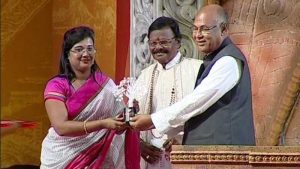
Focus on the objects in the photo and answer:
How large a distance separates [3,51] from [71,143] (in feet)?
6.18

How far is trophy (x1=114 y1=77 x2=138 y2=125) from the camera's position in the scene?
3.91 metres

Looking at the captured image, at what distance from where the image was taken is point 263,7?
14.6 feet

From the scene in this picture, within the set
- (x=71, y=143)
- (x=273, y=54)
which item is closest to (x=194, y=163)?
(x=71, y=143)

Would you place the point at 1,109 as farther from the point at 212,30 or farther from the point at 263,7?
the point at 212,30

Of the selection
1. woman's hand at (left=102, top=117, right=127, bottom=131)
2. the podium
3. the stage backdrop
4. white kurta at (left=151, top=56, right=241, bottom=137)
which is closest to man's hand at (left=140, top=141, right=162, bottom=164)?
woman's hand at (left=102, top=117, right=127, bottom=131)

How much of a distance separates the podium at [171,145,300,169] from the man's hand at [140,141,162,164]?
0.75m

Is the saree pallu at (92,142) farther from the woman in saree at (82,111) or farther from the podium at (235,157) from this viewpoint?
the podium at (235,157)

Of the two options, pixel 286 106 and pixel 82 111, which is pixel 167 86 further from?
pixel 286 106

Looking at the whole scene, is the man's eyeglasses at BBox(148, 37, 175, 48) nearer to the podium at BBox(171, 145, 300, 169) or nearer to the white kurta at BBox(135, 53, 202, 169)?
the white kurta at BBox(135, 53, 202, 169)

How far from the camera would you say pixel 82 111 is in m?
4.09

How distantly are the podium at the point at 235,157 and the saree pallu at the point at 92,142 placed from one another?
27.5 inches

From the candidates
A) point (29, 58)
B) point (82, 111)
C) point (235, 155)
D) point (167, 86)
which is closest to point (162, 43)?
point (167, 86)

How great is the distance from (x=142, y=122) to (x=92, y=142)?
40 centimetres

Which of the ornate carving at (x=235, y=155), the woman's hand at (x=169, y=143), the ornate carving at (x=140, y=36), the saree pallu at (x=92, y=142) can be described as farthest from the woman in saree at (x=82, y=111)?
the ornate carving at (x=235, y=155)
